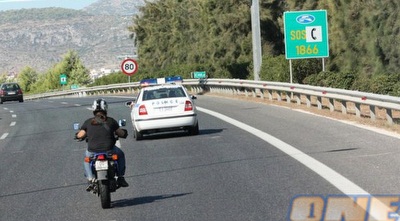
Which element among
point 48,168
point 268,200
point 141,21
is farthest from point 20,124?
point 141,21

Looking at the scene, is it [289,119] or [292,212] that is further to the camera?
[289,119]

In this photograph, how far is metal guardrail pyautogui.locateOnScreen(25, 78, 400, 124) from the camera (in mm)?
20328

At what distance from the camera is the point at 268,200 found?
1046cm

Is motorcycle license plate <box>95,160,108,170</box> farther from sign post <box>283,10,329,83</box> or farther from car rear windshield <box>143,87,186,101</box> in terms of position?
sign post <box>283,10,329,83</box>

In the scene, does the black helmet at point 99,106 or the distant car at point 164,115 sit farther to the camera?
the distant car at point 164,115

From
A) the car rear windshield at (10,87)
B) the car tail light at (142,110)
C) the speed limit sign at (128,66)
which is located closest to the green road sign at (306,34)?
the car tail light at (142,110)

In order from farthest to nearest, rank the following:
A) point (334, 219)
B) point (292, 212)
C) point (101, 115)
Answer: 1. point (101, 115)
2. point (292, 212)
3. point (334, 219)

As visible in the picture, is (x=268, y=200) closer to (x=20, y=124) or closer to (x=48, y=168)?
(x=48, y=168)

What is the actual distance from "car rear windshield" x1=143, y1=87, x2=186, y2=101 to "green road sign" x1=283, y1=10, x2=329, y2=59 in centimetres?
1251

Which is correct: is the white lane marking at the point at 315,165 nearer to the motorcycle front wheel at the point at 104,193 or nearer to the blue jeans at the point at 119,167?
the blue jeans at the point at 119,167

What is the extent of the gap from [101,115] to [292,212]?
3142 millimetres

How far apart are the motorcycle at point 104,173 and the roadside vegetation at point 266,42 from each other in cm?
1869

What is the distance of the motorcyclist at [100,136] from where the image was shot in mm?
11031

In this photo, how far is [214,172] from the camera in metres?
13.6
